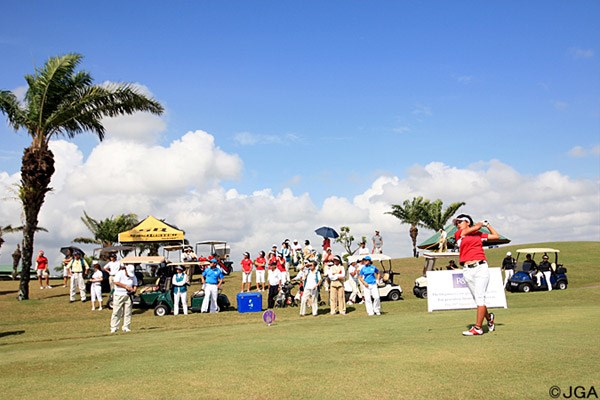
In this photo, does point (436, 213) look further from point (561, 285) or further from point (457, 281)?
point (457, 281)

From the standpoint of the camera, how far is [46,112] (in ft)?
89.1

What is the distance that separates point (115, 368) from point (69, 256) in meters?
22.9

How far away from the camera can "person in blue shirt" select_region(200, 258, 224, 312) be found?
21406mm

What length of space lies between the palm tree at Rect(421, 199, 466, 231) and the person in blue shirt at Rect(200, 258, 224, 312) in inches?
1661

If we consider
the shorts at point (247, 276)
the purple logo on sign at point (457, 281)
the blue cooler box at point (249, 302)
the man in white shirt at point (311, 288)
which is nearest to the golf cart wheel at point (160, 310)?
the blue cooler box at point (249, 302)

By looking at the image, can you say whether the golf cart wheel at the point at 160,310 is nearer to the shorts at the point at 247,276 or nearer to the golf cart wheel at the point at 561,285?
the shorts at the point at 247,276

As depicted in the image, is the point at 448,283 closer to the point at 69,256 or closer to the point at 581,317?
the point at 581,317

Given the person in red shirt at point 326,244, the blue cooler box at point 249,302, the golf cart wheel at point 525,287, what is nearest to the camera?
the blue cooler box at point 249,302

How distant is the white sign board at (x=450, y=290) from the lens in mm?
19516

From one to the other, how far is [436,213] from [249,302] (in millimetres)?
42138

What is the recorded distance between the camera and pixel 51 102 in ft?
88.9

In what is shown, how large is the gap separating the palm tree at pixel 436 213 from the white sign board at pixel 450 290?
41.1 metres

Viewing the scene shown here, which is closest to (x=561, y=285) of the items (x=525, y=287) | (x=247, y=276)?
(x=525, y=287)

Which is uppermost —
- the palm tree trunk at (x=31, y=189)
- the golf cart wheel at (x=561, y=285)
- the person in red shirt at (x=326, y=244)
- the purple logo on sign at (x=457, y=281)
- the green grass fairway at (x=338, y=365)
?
the palm tree trunk at (x=31, y=189)
